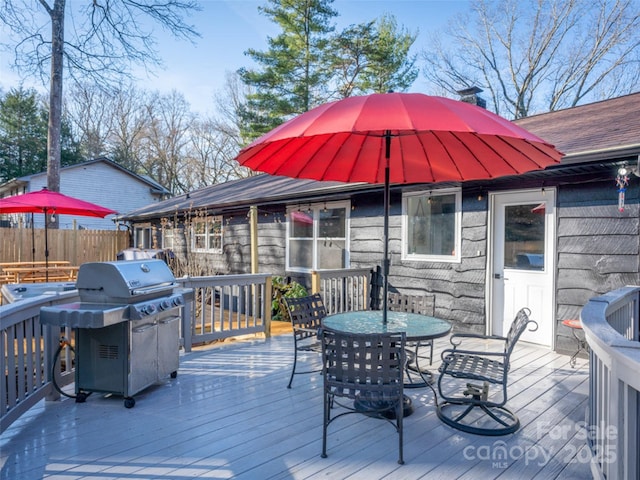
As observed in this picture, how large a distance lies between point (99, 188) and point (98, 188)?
4 cm

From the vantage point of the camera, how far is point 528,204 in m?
5.03

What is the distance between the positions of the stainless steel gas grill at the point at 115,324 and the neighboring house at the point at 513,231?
12.3ft

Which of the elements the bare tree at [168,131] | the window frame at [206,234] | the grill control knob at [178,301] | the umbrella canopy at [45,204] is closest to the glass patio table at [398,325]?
the grill control knob at [178,301]

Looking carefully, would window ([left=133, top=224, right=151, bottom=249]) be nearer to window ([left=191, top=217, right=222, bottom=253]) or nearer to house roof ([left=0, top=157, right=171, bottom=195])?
window ([left=191, top=217, right=222, bottom=253])

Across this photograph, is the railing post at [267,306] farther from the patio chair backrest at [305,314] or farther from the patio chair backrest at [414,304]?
the patio chair backrest at [414,304]

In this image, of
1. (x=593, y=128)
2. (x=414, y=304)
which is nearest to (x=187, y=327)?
(x=414, y=304)

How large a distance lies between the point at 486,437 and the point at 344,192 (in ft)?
14.8

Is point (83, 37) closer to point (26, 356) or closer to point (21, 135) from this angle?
point (26, 356)

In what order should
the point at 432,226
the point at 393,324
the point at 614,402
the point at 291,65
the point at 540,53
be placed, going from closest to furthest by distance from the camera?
the point at 614,402, the point at 393,324, the point at 432,226, the point at 540,53, the point at 291,65

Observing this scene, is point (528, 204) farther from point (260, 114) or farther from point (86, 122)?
point (86, 122)

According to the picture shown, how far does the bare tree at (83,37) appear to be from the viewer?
9438 millimetres

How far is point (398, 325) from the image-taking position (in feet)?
10.4

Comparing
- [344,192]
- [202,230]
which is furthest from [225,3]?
[344,192]

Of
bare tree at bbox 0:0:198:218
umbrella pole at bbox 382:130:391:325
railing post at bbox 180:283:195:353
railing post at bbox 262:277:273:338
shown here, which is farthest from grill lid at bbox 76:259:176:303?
bare tree at bbox 0:0:198:218
